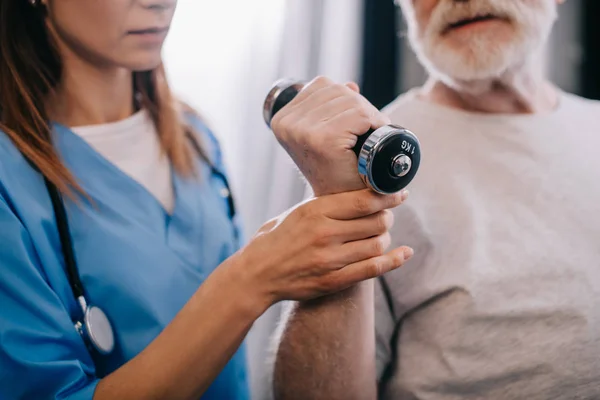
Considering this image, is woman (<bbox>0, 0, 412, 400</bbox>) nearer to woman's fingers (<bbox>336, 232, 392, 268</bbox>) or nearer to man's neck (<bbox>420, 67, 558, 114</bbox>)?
woman's fingers (<bbox>336, 232, 392, 268</bbox>)

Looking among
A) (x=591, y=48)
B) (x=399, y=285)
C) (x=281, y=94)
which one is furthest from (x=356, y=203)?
(x=591, y=48)

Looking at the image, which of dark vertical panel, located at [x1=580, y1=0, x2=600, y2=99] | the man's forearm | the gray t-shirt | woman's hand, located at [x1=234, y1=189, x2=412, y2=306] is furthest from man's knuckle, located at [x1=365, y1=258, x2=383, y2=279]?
dark vertical panel, located at [x1=580, y1=0, x2=600, y2=99]

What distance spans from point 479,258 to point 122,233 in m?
0.48

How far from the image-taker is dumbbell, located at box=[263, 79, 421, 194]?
1.70 ft

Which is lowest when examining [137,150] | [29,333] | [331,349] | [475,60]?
[331,349]

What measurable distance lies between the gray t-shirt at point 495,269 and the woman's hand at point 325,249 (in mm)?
254

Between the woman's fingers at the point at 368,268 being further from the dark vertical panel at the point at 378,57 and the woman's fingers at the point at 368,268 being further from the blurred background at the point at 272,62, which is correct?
the dark vertical panel at the point at 378,57

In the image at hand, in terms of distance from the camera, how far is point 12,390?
0.59m

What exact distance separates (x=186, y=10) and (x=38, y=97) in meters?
0.75

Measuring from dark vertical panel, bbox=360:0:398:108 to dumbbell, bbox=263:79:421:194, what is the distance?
1187 millimetres

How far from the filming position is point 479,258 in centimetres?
80

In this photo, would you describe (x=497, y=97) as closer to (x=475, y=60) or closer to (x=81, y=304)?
(x=475, y=60)

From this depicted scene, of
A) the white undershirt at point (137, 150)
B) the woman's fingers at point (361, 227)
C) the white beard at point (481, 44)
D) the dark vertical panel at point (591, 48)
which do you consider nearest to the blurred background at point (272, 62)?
the dark vertical panel at point (591, 48)

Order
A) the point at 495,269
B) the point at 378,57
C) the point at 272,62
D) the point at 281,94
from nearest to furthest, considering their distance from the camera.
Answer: the point at 281,94 → the point at 495,269 → the point at 272,62 → the point at 378,57
